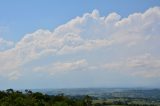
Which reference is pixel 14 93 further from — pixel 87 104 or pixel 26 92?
pixel 87 104

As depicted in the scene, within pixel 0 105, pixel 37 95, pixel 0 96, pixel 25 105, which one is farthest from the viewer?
pixel 37 95

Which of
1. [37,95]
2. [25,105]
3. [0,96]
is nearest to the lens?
[25,105]

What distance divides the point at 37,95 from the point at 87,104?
18.9 metres

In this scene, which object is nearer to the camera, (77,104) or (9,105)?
(9,105)

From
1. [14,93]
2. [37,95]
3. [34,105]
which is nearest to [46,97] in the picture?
[37,95]

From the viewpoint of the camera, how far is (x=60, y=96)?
129000mm

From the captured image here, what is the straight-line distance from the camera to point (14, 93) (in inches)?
4747

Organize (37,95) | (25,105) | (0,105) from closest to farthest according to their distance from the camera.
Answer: (0,105), (25,105), (37,95)

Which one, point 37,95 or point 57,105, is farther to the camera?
point 37,95

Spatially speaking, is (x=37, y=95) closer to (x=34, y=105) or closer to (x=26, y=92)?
(x=26, y=92)

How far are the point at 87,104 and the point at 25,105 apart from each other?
35478 mm

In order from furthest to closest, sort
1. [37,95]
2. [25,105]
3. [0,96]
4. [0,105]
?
[37,95] → [0,96] → [25,105] → [0,105]

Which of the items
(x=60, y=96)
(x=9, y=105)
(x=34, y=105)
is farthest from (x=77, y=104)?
(x=9, y=105)

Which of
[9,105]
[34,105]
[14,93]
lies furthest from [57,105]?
[14,93]
